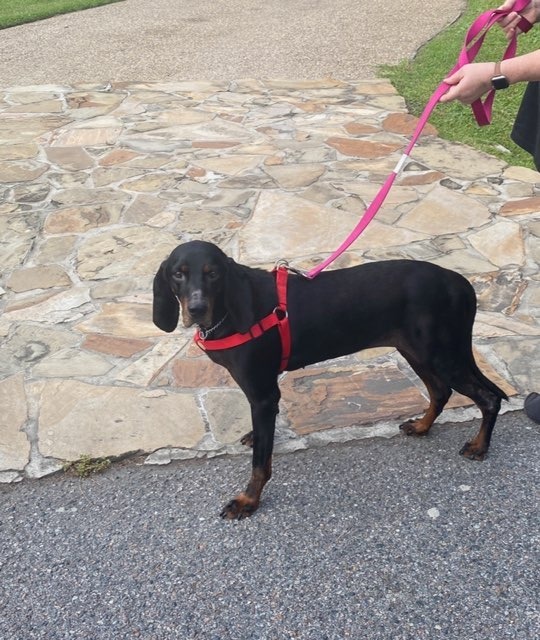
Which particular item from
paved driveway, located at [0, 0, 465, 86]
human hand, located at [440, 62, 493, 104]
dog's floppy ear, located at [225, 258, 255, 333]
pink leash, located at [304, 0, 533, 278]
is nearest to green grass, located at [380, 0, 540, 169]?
paved driveway, located at [0, 0, 465, 86]

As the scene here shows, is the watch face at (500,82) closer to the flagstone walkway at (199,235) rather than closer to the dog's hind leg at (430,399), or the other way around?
the dog's hind leg at (430,399)

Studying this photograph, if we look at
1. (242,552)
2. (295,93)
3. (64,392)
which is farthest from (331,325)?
(295,93)

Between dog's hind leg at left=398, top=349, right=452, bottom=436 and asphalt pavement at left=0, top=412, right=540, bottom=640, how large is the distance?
0.24ft

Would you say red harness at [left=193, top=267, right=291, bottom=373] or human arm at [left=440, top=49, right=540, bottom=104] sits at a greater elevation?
human arm at [left=440, top=49, right=540, bottom=104]

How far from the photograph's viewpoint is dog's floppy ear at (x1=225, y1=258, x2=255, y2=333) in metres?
3.13

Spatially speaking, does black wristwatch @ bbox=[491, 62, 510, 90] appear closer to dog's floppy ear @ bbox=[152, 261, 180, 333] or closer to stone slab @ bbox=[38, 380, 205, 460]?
dog's floppy ear @ bbox=[152, 261, 180, 333]

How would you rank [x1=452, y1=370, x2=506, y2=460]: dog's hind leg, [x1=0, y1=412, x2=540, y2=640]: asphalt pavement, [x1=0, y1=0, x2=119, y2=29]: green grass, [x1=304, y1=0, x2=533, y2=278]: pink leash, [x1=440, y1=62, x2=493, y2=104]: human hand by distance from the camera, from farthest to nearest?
[x1=0, y1=0, x2=119, y2=29]: green grass → [x1=452, y1=370, x2=506, y2=460]: dog's hind leg → [x1=304, y1=0, x2=533, y2=278]: pink leash → [x1=440, y1=62, x2=493, y2=104]: human hand → [x1=0, y1=412, x2=540, y2=640]: asphalt pavement

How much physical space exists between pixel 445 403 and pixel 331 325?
0.75 metres

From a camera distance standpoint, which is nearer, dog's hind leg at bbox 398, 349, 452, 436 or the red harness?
the red harness

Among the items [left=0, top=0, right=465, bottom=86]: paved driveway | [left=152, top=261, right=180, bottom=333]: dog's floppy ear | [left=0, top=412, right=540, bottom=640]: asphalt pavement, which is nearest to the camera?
[left=0, top=412, right=540, bottom=640]: asphalt pavement

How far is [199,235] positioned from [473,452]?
294 centimetres

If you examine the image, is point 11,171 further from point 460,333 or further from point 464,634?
point 464,634

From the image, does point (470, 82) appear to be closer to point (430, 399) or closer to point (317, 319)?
point (317, 319)

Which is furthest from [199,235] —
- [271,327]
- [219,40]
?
[219,40]
